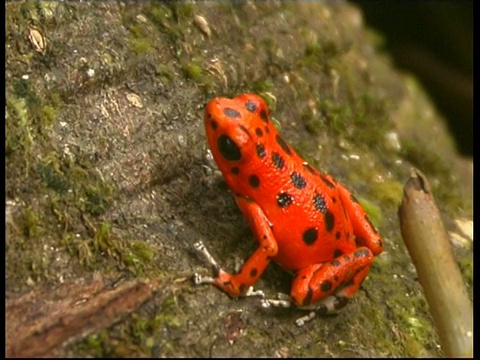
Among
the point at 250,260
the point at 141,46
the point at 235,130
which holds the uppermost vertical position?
the point at 235,130

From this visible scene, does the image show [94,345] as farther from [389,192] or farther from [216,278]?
[389,192]

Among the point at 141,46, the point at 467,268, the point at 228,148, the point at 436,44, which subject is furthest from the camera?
the point at 436,44

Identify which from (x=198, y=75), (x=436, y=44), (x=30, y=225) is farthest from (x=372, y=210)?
(x=436, y=44)

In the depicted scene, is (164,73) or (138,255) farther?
(164,73)

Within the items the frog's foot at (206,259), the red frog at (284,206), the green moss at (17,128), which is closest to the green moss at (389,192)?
the red frog at (284,206)

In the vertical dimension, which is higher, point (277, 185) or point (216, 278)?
point (277, 185)

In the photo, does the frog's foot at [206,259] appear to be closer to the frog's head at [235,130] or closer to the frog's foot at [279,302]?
the frog's foot at [279,302]

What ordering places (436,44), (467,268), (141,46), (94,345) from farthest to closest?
(436,44) < (467,268) < (141,46) < (94,345)

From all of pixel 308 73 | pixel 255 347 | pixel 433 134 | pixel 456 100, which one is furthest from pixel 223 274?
pixel 456 100

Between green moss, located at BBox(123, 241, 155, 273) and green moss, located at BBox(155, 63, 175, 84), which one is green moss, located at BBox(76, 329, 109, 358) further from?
green moss, located at BBox(155, 63, 175, 84)
